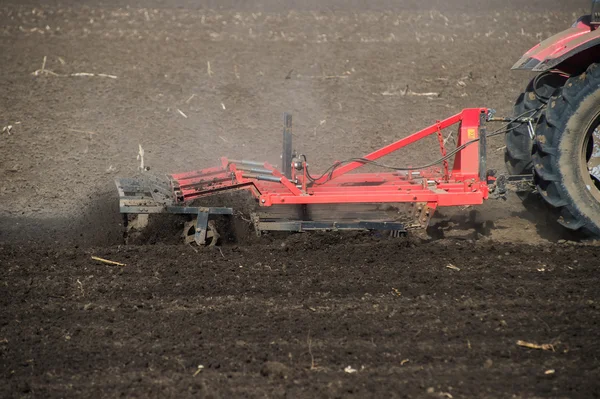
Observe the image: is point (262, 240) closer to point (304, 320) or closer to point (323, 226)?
point (323, 226)

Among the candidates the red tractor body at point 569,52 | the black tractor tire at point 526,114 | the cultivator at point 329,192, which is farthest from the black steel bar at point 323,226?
the red tractor body at point 569,52

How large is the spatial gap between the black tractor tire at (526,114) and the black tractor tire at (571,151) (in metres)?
0.42

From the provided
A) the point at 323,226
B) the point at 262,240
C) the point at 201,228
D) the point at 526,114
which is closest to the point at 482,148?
the point at 526,114

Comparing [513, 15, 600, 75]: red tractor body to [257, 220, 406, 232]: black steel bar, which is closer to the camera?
[513, 15, 600, 75]: red tractor body

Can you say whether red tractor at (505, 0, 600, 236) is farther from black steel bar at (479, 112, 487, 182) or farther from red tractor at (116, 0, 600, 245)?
black steel bar at (479, 112, 487, 182)

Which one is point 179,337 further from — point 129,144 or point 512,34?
point 512,34

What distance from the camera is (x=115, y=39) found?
10.9 metres

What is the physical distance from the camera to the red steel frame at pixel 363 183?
6121mm

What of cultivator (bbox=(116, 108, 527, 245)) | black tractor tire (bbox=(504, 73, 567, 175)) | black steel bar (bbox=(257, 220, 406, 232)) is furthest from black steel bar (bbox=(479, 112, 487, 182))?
black steel bar (bbox=(257, 220, 406, 232))

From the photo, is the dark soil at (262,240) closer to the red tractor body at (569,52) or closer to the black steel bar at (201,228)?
the black steel bar at (201,228)

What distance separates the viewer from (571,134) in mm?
5980

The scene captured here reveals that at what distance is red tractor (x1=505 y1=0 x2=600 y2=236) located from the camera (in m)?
5.94

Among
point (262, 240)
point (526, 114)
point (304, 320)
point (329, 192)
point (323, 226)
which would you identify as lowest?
point (304, 320)

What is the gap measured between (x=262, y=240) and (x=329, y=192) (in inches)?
26.8
